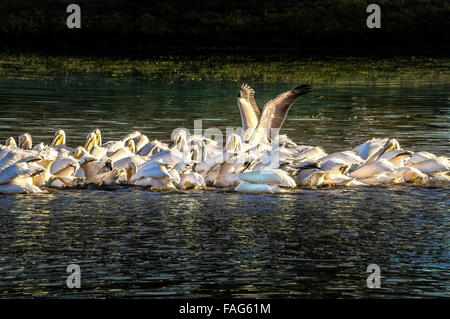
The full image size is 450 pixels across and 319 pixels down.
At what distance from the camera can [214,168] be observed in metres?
15.4

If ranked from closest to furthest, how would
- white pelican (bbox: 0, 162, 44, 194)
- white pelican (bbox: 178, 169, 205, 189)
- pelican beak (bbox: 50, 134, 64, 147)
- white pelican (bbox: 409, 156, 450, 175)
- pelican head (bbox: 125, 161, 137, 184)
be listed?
white pelican (bbox: 0, 162, 44, 194)
white pelican (bbox: 178, 169, 205, 189)
pelican head (bbox: 125, 161, 137, 184)
white pelican (bbox: 409, 156, 450, 175)
pelican beak (bbox: 50, 134, 64, 147)

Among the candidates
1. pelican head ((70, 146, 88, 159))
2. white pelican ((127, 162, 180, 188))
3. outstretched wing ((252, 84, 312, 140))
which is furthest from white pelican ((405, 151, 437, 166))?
pelican head ((70, 146, 88, 159))

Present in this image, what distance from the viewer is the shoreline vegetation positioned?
41066mm

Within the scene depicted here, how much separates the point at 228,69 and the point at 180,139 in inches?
1159

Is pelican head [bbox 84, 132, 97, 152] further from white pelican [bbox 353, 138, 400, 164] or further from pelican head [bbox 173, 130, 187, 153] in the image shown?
white pelican [bbox 353, 138, 400, 164]

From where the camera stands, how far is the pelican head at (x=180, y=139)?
16.7m

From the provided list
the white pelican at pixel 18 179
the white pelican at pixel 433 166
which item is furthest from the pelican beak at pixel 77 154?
the white pelican at pixel 433 166

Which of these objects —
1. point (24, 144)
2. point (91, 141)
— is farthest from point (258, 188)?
point (24, 144)

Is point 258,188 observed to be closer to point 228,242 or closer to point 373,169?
point 373,169

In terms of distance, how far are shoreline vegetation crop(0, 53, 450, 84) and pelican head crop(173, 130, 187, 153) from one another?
22.0 m

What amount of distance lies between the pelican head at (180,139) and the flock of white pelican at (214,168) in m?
0.02

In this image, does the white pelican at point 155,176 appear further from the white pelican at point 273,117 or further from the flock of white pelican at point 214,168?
the white pelican at point 273,117
